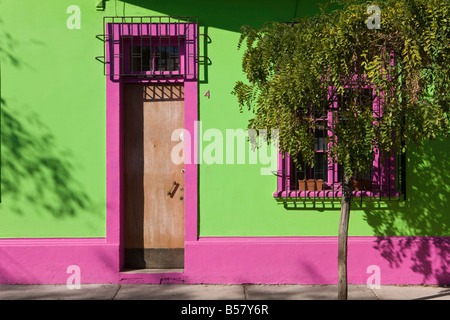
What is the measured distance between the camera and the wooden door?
21.7 ft

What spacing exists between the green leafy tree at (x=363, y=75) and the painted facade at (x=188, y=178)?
202 centimetres

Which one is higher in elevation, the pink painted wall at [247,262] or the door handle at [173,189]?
the door handle at [173,189]

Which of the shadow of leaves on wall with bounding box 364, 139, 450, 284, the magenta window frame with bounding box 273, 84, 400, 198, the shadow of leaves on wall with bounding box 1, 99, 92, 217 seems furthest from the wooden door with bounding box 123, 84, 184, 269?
the shadow of leaves on wall with bounding box 364, 139, 450, 284

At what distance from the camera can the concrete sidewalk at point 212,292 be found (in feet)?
19.0

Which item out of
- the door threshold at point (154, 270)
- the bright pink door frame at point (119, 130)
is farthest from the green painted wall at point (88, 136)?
the door threshold at point (154, 270)

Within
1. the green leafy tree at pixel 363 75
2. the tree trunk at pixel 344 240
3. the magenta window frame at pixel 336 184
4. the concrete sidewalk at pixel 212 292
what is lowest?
the concrete sidewalk at pixel 212 292

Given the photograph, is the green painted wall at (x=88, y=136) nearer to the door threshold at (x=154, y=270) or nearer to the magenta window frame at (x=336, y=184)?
the magenta window frame at (x=336, y=184)

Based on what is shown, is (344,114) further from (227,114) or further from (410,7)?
(227,114)

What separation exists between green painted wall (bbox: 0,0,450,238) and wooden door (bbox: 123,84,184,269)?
0.39 meters

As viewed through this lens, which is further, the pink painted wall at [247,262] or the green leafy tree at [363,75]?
the pink painted wall at [247,262]

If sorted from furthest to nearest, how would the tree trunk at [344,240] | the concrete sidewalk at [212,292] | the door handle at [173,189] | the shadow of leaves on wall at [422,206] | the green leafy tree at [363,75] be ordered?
the door handle at [173,189], the shadow of leaves on wall at [422,206], the concrete sidewalk at [212,292], the tree trunk at [344,240], the green leafy tree at [363,75]

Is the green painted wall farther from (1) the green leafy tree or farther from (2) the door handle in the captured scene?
(1) the green leafy tree

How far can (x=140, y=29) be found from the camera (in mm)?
6418

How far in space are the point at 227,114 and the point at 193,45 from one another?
1.06 metres
